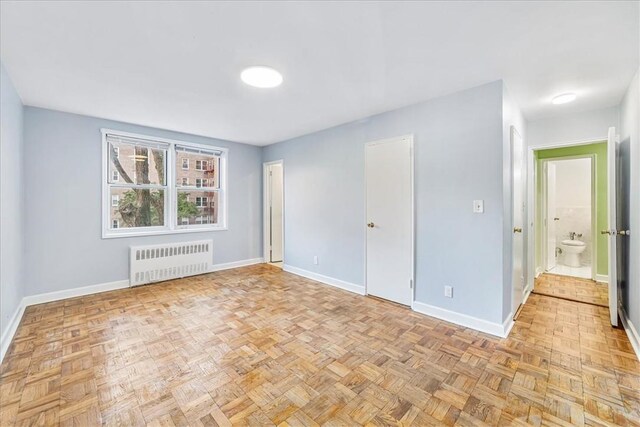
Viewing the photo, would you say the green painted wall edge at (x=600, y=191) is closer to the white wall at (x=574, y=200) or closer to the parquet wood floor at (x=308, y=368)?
the white wall at (x=574, y=200)

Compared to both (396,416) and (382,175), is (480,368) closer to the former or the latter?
(396,416)

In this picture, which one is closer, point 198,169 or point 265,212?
point 198,169

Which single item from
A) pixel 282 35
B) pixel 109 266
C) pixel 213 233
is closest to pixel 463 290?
pixel 282 35

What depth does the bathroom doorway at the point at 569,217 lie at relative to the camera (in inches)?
200

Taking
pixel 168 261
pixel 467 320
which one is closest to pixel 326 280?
pixel 467 320

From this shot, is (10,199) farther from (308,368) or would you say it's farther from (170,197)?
(308,368)

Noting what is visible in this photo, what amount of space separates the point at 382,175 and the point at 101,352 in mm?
3224

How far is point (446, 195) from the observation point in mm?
2850

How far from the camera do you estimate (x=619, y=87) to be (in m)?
2.64

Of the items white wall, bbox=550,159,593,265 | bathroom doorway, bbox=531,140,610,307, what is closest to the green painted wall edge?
bathroom doorway, bbox=531,140,610,307

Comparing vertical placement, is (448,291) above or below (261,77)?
below

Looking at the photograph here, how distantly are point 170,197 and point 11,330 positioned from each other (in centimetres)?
234

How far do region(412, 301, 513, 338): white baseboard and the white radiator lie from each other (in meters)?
3.36

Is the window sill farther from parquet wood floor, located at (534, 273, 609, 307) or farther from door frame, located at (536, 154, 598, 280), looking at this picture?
door frame, located at (536, 154, 598, 280)
